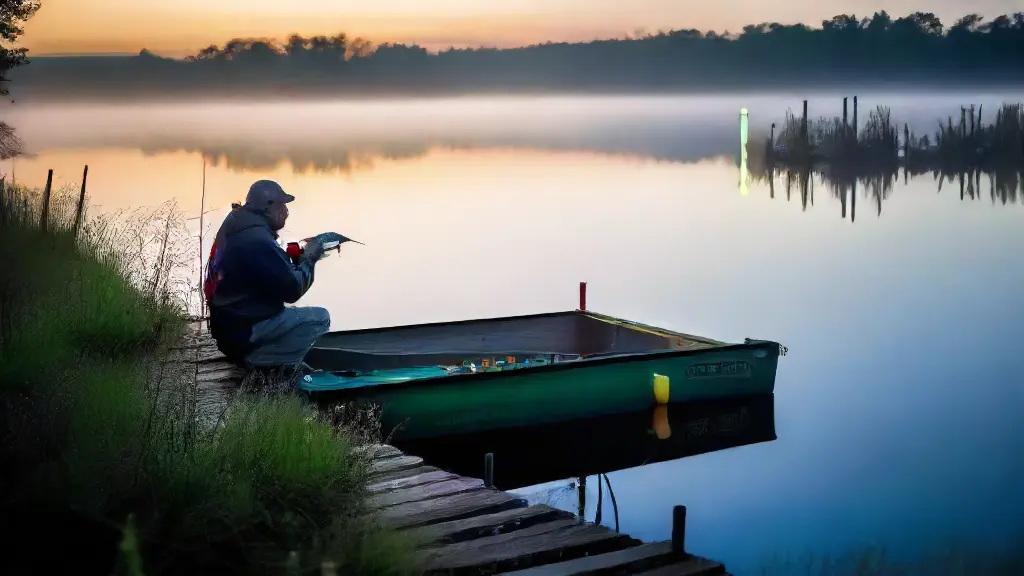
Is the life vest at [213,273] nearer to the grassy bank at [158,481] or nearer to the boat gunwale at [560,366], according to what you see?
the boat gunwale at [560,366]

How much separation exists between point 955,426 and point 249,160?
36512 mm

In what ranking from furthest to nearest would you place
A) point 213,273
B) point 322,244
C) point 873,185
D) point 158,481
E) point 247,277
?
point 873,185 < point 322,244 < point 213,273 < point 247,277 < point 158,481

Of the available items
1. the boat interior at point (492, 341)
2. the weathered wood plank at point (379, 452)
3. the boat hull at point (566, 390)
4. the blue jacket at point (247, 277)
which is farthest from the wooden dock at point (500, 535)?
the boat interior at point (492, 341)

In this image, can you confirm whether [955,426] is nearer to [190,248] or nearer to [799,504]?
[799,504]

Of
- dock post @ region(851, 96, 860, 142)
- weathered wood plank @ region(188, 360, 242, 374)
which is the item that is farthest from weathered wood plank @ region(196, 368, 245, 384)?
dock post @ region(851, 96, 860, 142)

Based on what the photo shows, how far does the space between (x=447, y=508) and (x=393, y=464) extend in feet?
2.81

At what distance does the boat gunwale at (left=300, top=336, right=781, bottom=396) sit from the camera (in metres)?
8.23

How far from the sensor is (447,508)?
18.0 feet

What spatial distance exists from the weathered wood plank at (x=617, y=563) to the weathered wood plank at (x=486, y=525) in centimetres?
42

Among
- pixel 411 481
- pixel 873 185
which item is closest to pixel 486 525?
pixel 411 481

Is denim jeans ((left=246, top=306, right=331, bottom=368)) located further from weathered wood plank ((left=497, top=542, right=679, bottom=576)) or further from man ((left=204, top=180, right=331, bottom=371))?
weathered wood plank ((left=497, top=542, right=679, bottom=576))

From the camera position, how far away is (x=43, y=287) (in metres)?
8.62

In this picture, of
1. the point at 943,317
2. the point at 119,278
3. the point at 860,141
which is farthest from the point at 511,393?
the point at 860,141

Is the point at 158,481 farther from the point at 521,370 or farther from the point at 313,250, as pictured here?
the point at 521,370
